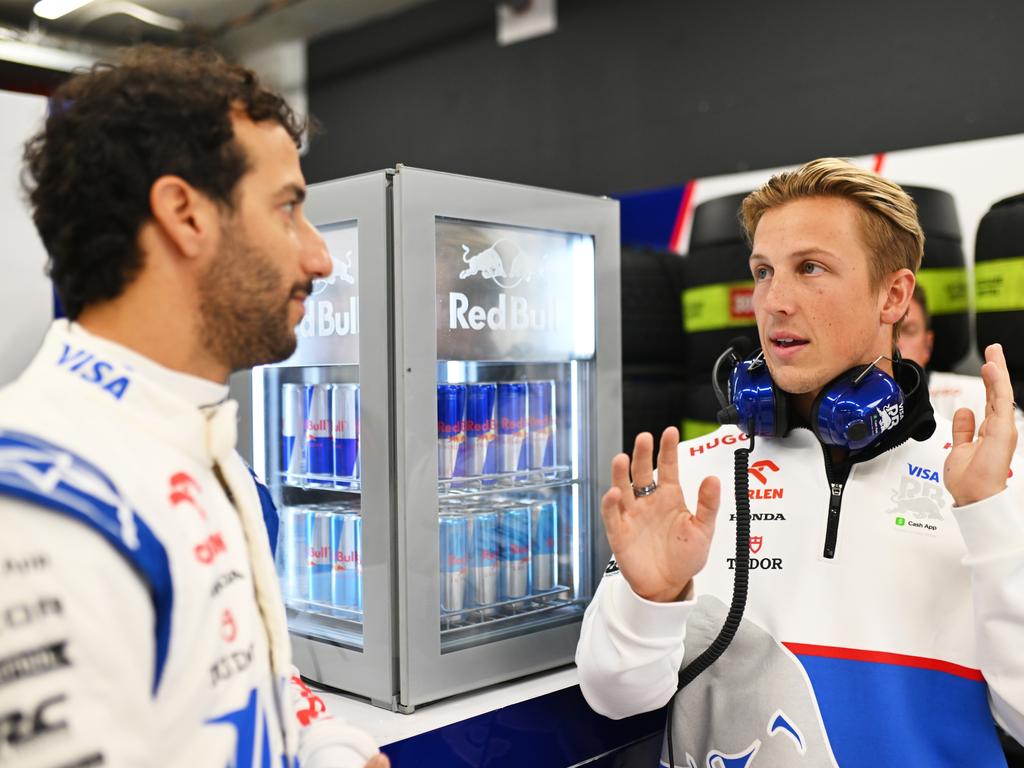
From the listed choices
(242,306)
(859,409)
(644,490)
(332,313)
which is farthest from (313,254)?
(859,409)

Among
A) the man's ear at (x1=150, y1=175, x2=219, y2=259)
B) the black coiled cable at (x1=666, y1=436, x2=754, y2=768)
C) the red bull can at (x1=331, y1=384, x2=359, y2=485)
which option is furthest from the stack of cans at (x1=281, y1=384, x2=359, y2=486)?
the man's ear at (x1=150, y1=175, x2=219, y2=259)

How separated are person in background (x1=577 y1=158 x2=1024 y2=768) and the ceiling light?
6.50 metres

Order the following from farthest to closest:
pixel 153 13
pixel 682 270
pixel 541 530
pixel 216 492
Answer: pixel 153 13 < pixel 682 270 < pixel 541 530 < pixel 216 492

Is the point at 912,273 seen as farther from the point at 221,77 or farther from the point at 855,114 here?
the point at 855,114

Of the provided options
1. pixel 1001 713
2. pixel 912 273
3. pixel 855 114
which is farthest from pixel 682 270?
pixel 1001 713

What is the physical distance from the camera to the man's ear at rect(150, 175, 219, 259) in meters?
1.19

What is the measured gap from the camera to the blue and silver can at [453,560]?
2.28m

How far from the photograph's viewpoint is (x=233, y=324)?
4.13 ft

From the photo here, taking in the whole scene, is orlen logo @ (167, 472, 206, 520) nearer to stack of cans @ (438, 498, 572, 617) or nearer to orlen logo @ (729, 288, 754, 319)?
stack of cans @ (438, 498, 572, 617)

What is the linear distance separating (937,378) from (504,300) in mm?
1766

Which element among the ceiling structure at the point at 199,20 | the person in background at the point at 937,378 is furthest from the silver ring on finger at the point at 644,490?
the ceiling structure at the point at 199,20

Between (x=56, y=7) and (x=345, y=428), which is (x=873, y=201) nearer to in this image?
(x=345, y=428)

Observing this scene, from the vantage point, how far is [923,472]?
1887 millimetres

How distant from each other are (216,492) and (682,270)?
296cm
